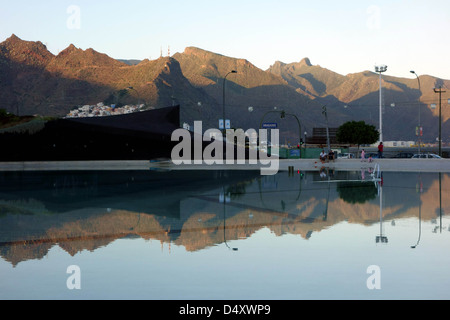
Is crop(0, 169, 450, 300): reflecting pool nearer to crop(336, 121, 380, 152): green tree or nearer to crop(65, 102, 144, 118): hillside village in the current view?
crop(336, 121, 380, 152): green tree

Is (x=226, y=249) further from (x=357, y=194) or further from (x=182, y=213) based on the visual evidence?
(x=357, y=194)

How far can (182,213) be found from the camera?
14289mm

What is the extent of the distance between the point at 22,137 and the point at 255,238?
48638mm

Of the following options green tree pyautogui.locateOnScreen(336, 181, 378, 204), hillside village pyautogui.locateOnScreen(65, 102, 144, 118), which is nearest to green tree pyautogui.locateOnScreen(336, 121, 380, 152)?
hillside village pyautogui.locateOnScreen(65, 102, 144, 118)

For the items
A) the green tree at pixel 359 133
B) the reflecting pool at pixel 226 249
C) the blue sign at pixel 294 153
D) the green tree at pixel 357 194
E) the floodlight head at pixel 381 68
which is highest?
the floodlight head at pixel 381 68

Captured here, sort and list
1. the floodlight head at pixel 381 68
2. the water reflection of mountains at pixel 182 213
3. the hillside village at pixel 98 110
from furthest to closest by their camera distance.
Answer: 1. the hillside village at pixel 98 110
2. the floodlight head at pixel 381 68
3. the water reflection of mountains at pixel 182 213

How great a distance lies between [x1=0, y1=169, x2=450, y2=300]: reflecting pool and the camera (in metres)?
6.63

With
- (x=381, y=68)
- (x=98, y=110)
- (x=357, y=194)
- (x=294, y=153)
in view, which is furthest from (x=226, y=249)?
(x=98, y=110)

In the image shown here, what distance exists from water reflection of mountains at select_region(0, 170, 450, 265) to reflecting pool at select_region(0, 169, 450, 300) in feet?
0.16

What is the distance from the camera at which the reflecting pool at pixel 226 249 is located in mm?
6633

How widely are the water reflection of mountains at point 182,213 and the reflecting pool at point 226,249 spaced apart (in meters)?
0.05

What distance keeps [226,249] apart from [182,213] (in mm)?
5136

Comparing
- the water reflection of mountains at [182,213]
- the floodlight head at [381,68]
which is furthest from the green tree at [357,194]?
the floodlight head at [381,68]

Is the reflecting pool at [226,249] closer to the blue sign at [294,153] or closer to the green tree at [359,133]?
the blue sign at [294,153]
